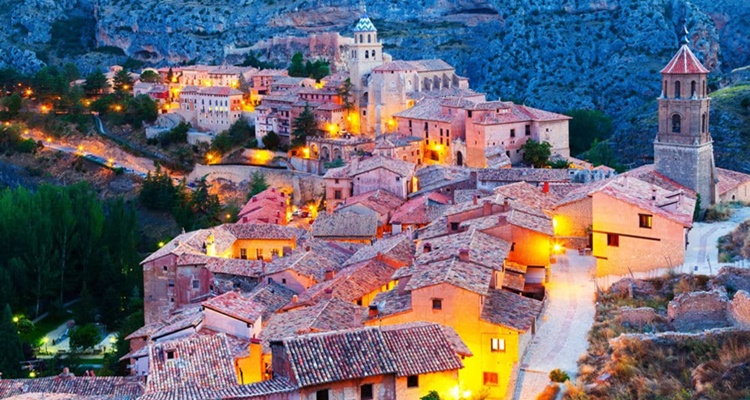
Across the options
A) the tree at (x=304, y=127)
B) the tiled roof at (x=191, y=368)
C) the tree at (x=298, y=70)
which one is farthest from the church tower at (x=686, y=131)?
the tree at (x=298, y=70)

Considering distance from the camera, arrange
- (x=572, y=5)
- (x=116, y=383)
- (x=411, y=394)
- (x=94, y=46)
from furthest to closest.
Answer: (x=94, y=46)
(x=572, y=5)
(x=116, y=383)
(x=411, y=394)

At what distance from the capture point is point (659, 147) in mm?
31734

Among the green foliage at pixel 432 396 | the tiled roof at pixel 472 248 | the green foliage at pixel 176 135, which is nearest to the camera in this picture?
the green foliage at pixel 432 396

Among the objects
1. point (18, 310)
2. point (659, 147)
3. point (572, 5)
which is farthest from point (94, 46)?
point (659, 147)

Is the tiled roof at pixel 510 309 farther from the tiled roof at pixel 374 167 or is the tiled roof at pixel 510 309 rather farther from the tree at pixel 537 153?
the tree at pixel 537 153

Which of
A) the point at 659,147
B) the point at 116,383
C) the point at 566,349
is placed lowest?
the point at 116,383

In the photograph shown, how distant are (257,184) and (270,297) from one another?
26182 millimetres

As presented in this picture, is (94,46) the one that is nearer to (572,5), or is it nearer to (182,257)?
(572,5)

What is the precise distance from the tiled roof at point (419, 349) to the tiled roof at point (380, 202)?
66.3 feet

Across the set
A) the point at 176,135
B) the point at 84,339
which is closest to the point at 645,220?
the point at 84,339

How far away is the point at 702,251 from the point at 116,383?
601 inches

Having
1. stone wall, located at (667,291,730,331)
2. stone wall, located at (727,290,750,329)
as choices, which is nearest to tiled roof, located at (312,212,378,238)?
stone wall, located at (667,291,730,331)

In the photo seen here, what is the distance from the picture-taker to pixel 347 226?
37.3 m

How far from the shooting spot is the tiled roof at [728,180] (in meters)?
32.8
